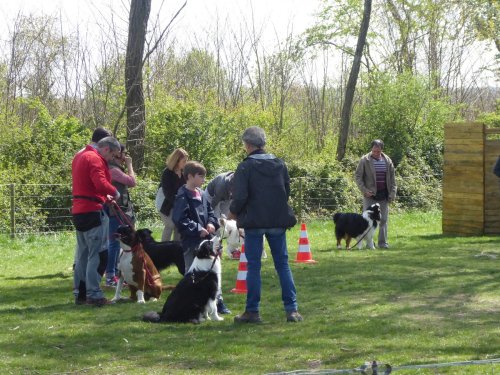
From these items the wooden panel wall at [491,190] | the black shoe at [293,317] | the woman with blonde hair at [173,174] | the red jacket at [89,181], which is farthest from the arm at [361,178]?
the black shoe at [293,317]

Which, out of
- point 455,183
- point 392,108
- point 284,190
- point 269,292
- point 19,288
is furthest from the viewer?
point 392,108

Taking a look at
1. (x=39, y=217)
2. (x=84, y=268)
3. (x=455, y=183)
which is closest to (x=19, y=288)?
(x=84, y=268)

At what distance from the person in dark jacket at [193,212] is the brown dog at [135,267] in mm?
796

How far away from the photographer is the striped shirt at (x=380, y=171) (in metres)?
14.3

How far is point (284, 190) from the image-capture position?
7.68m

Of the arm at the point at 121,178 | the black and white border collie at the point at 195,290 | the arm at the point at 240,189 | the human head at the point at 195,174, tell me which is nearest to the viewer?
the arm at the point at 240,189

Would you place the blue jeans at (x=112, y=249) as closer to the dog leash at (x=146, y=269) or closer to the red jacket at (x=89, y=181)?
the dog leash at (x=146, y=269)

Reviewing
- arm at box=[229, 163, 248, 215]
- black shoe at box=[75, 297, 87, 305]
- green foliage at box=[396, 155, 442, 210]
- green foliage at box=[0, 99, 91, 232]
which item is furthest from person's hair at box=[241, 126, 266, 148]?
green foliage at box=[396, 155, 442, 210]

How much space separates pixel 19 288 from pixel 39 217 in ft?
22.9

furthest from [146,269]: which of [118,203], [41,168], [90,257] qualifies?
[41,168]

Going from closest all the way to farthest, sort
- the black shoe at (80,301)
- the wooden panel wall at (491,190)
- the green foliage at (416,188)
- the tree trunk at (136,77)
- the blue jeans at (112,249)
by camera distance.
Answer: the black shoe at (80,301)
the blue jeans at (112,249)
the wooden panel wall at (491,190)
the tree trunk at (136,77)
the green foliage at (416,188)

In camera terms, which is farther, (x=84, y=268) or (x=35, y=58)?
(x=35, y=58)

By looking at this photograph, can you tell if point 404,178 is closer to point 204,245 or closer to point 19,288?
point 19,288

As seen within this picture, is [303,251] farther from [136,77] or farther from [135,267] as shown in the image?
[136,77]
